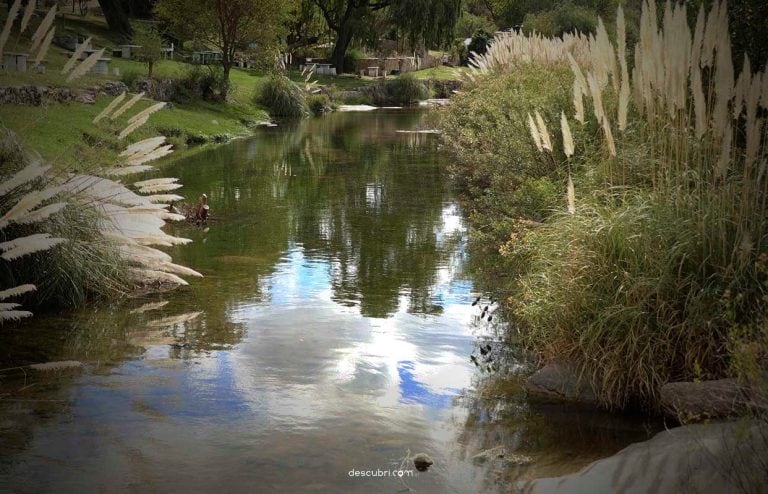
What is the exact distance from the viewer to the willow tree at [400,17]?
43000 mm

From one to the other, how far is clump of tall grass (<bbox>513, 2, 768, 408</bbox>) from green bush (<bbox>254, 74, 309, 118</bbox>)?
27330 millimetres

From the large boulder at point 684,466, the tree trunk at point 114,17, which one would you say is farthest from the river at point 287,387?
the tree trunk at point 114,17

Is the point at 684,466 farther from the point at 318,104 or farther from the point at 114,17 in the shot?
the point at 114,17

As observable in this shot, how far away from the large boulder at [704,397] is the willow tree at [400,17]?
130ft

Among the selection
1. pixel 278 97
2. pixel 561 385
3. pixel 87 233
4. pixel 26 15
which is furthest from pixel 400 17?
pixel 561 385

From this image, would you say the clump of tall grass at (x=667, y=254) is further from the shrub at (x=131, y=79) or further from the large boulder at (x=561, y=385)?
the shrub at (x=131, y=79)

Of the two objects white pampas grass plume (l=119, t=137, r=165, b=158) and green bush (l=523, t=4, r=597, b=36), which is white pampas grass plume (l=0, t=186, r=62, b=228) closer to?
white pampas grass plume (l=119, t=137, r=165, b=158)

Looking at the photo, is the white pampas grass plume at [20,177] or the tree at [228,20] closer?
the white pampas grass plume at [20,177]

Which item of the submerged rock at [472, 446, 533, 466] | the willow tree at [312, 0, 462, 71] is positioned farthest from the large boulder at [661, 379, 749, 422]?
the willow tree at [312, 0, 462, 71]

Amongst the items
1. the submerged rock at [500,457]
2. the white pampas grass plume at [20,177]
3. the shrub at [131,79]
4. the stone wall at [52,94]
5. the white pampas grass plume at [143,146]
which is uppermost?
the shrub at [131,79]

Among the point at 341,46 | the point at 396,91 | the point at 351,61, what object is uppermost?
the point at 341,46

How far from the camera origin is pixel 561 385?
5.80 m

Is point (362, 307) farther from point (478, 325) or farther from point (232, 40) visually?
point (232, 40)

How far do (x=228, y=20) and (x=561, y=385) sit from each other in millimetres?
27837
